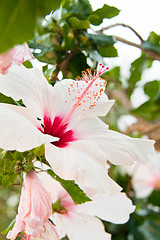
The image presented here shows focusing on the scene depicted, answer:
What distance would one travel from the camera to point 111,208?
77 cm

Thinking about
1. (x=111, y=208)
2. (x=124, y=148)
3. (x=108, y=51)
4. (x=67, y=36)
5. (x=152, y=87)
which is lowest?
(x=111, y=208)

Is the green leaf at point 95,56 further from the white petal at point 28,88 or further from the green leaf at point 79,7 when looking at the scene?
the white petal at point 28,88

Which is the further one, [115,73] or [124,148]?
[115,73]

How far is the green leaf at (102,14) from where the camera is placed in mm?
1020

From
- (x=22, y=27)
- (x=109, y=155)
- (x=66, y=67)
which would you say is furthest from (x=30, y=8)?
(x=66, y=67)

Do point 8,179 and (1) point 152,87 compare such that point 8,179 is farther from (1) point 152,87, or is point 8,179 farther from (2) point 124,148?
(1) point 152,87

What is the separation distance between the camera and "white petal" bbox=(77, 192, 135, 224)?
2.48ft

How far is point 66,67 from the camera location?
989 mm

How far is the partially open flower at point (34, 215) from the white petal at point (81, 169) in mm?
109

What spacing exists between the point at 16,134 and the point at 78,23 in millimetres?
628

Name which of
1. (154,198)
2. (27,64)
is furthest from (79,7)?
(154,198)

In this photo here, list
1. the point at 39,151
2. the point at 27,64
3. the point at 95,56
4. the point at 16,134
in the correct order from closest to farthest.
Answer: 1. the point at 16,134
2. the point at 39,151
3. the point at 27,64
4. the point at 95,56

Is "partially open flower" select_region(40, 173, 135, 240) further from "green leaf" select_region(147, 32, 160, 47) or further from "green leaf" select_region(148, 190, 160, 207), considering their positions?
→ "green leaf" select_region(148, 190, 160, 207)

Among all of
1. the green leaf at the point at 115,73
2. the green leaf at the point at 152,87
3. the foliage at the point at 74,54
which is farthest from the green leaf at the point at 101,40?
the green leaf at the point at 115,73
